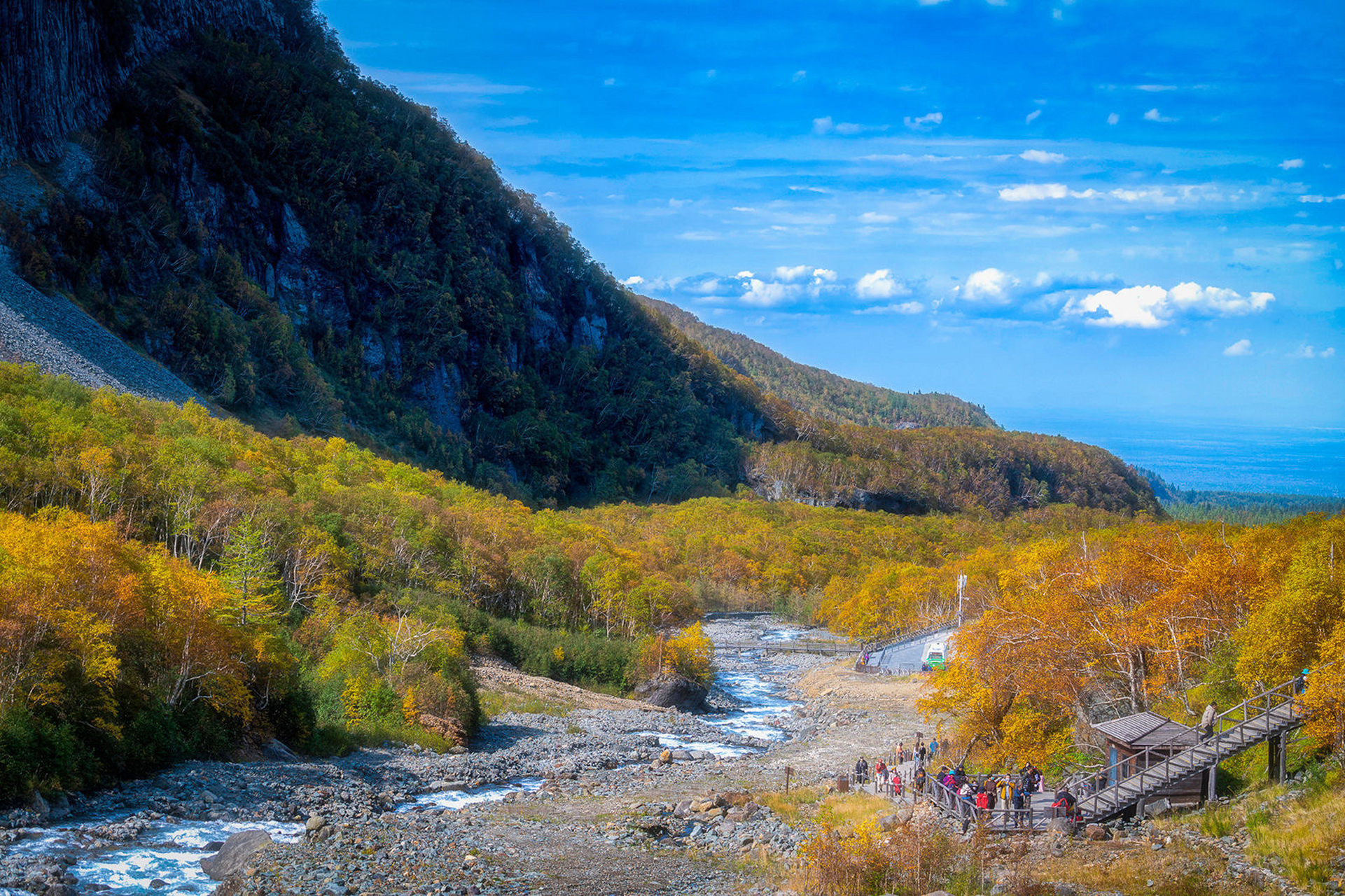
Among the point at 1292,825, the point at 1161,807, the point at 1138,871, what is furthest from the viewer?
the point at 1161,807

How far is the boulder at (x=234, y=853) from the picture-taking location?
21.4 meters

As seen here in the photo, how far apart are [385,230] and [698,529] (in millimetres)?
82901

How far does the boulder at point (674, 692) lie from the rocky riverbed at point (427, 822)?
11.9 metres

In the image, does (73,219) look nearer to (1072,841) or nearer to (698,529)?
(698,529)

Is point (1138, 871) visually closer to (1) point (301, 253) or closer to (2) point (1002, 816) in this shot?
(2) point (1002, 816)

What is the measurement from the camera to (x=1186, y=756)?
25.1 metres

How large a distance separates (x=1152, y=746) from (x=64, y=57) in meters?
118

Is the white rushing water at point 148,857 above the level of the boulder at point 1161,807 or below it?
below

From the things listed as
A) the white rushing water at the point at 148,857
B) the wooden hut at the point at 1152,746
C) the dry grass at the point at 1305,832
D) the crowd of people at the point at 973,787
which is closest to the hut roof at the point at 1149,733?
the wooden hut at the point at 1152,746

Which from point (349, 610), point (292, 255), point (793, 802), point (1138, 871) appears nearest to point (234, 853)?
point (793, 802)

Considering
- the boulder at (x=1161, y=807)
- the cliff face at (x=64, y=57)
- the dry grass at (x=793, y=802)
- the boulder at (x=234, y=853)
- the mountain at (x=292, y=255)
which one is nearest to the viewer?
the boulder at (x=234, y=853)

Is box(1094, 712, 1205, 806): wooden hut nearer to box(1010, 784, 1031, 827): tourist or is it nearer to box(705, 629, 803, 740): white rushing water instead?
box(1010, 784, 1031, 827): tourist

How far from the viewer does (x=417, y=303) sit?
161m

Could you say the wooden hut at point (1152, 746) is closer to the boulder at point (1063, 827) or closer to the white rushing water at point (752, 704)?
the boulder at point (1063, 827)
